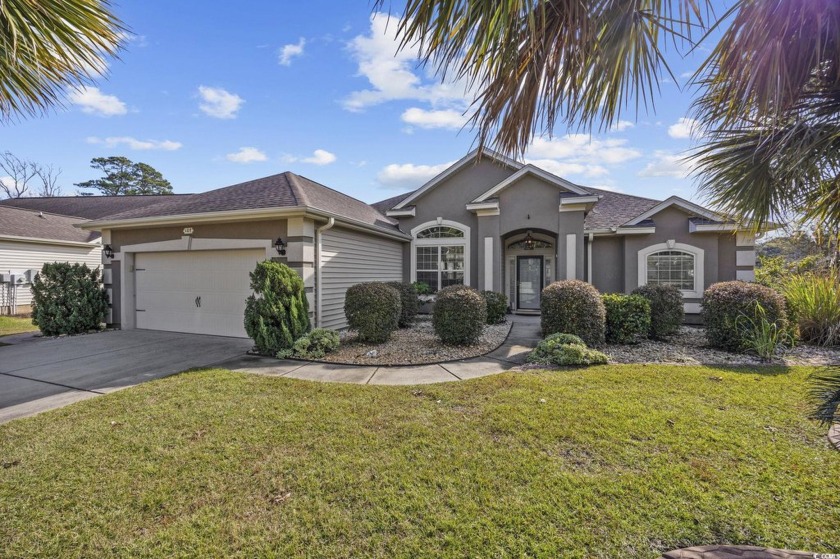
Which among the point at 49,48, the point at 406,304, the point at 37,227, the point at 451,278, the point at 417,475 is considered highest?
the point at 37,227

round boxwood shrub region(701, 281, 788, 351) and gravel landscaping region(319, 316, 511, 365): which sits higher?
round boxwood shrub region(701, 281, 788, 351)

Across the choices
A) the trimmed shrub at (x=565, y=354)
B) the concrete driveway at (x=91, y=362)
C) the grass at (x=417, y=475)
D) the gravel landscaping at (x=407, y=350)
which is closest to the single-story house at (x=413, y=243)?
the concrete driveway at (x=91, y=362)

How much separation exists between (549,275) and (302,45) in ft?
35.4

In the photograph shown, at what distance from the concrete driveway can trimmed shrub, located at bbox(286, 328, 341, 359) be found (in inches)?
49.8

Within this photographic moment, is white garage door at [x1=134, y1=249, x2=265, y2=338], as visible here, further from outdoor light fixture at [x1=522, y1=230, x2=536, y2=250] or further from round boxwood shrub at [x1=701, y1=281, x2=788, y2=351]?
round boxwood shrub at [x1=701, y1=281, x2=788, y2=351]

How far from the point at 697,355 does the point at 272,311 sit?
8.50m

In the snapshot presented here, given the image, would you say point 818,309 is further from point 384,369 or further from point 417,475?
point 417,475

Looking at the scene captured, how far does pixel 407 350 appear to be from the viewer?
7320 mm

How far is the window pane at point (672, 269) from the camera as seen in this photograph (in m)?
11.5

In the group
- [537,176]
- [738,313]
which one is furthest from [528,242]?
[738,313]

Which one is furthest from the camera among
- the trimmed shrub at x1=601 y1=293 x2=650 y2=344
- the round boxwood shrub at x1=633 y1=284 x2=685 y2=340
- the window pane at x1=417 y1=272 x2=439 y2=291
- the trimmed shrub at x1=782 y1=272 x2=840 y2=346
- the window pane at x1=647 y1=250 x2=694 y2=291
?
the window pane at x1=417 y1=272 x2=439 y2=291

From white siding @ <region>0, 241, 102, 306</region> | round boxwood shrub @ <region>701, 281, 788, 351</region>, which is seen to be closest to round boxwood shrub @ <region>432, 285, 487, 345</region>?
round boxwood shrub @ <region>701, 281, 788, 351</region>

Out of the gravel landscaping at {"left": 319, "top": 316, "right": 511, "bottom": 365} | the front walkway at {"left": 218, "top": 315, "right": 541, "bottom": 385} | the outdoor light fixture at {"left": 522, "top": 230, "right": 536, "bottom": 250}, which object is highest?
the outdoor light fixture at {"left": 522, "top": 230, "right": 536, "bottom": 250}

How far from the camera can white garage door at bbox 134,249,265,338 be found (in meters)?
8.80
